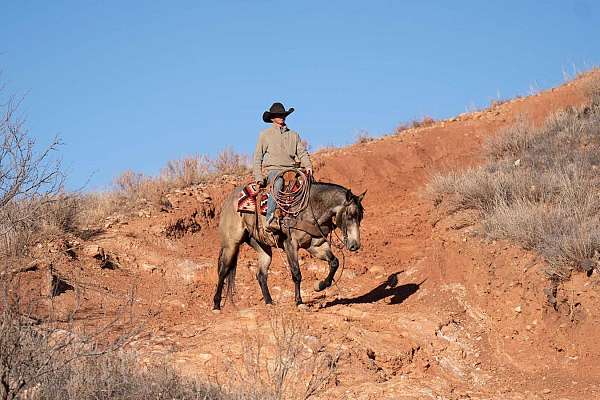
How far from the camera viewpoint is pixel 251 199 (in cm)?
1176

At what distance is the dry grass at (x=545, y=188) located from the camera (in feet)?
36.4

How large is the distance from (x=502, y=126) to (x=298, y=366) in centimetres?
1466

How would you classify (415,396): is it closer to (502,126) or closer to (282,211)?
(282,211)

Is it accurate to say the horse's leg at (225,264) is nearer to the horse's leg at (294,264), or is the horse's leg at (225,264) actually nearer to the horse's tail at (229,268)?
the horse's tail at (229,268)

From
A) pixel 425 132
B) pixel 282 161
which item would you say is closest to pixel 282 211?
pixel 282 161

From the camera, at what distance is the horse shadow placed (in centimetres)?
1281

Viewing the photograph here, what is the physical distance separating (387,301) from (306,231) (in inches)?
96.3

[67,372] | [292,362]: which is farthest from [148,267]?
[67,372]

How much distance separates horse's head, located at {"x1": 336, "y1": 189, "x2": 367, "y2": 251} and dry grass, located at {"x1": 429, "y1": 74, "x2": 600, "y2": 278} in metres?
2.93

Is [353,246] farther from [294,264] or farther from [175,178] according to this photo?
[175,178]

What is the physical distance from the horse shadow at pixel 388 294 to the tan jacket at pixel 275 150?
2.51 metres

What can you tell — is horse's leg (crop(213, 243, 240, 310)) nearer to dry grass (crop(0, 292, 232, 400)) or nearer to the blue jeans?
the blue jeans

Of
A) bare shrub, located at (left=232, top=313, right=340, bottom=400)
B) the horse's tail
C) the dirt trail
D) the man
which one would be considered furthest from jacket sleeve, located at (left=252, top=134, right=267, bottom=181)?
bare shrub, located at (left=232, top=313, right=340, bottom=400)

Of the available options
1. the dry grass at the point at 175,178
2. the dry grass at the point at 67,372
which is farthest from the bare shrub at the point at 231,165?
the dry grass at the point at 67,372
